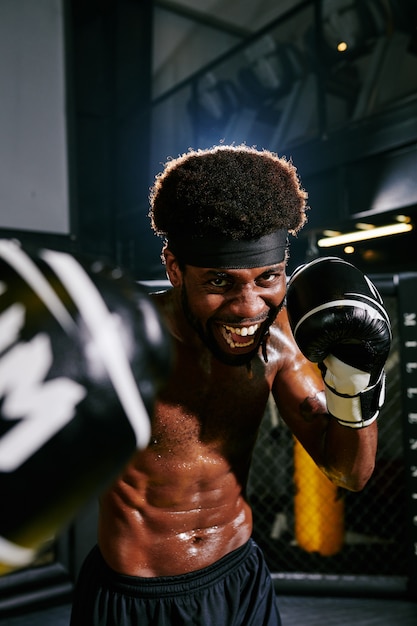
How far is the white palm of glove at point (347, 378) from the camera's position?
107 cm

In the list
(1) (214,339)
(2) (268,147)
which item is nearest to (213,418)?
(1) (214,339)

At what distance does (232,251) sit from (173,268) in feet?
0.61

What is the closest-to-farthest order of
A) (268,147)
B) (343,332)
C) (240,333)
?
(343,332) → (240,333) → (268,147)

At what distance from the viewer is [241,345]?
1146mm

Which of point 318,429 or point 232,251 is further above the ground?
point 232,251

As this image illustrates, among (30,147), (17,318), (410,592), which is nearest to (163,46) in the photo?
(30,147)

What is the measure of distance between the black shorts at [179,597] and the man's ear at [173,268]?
0.70 meters

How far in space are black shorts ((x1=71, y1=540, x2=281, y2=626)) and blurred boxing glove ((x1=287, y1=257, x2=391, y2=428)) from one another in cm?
52

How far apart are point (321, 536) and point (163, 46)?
6.72m

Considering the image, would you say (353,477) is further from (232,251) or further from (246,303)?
(232,251)

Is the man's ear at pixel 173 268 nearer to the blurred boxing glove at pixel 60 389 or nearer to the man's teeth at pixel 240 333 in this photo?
the man's teeth at pixel 240 333

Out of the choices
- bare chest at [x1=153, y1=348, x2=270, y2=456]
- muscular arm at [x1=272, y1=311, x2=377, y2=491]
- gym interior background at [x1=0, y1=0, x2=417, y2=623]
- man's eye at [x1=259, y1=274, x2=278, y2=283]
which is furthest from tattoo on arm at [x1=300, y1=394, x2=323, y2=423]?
gym interior background at [x1=0, y1=0, x2=417, y2=623]

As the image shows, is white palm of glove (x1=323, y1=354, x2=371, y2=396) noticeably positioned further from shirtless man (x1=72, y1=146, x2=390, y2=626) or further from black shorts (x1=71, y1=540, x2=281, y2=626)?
black shorts (x1=71, y1=540, x2=281, y2=626)

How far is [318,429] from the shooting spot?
49.0 inches
